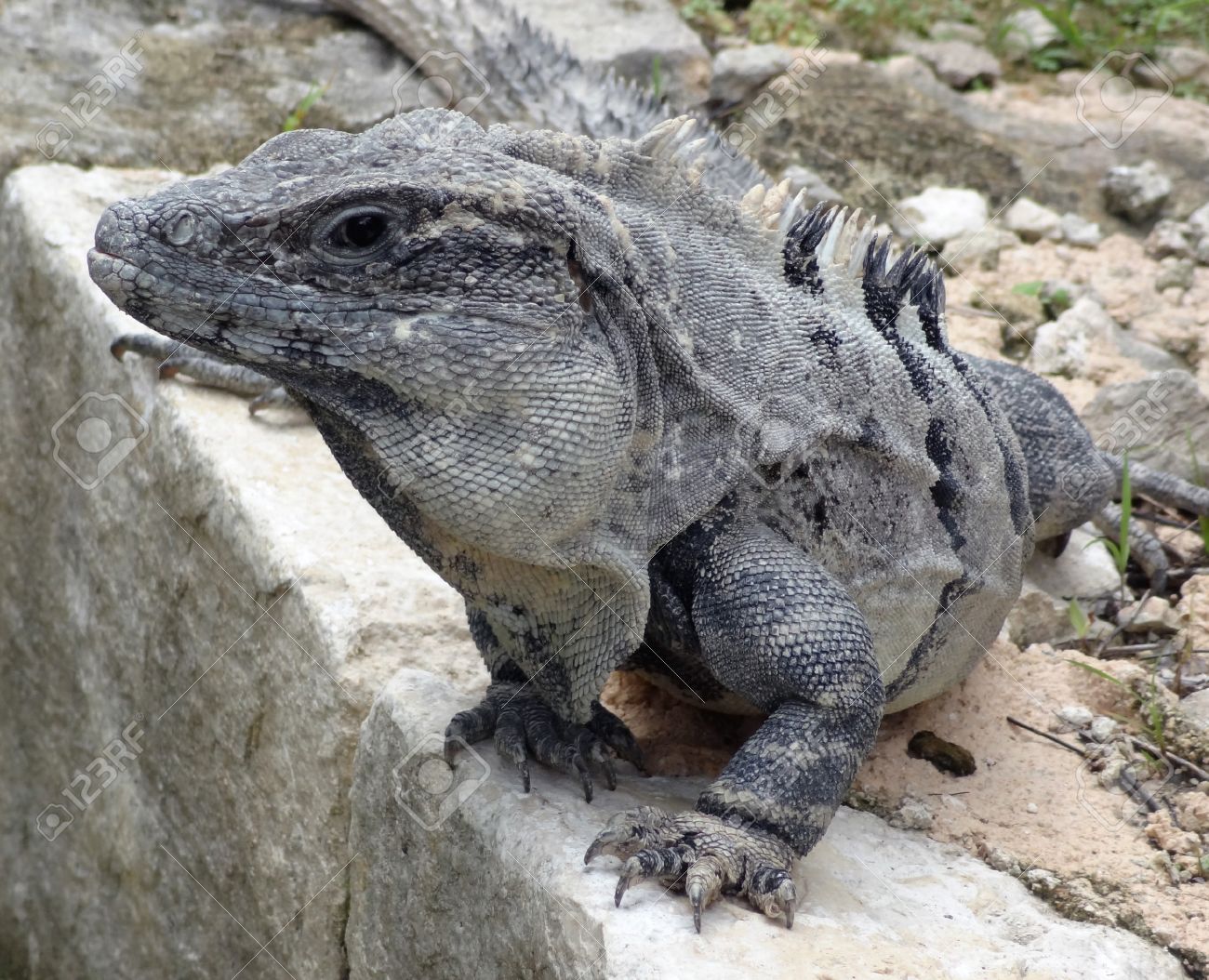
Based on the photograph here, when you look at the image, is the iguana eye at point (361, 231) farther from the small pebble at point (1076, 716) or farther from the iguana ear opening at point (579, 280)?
the small pebble at point (1076, 716)

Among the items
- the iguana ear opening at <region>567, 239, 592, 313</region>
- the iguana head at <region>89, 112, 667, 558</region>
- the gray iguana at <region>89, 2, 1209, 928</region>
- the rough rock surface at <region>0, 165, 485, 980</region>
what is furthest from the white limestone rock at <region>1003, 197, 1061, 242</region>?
the iguana head at <region>89, 112, 667, 558</region>

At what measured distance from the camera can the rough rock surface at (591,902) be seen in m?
3.07

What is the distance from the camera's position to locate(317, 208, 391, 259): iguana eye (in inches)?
119

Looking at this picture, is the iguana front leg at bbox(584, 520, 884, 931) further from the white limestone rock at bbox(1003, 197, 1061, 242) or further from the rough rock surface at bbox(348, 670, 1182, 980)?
the white limestone rock at bbox(1003, 197, 1061, 242)

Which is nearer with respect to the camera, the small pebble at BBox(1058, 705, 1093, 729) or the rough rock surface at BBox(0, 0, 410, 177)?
the small pebble at BBox(1058, 705, 1093, 729)

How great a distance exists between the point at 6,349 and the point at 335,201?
14.2 ft

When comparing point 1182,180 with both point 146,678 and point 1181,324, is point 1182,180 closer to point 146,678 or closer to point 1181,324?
point 1181,324

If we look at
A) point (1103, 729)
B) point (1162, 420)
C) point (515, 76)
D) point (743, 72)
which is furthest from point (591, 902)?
point (743, 72)

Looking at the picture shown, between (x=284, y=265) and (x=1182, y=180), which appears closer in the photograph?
(x=284, y=265)

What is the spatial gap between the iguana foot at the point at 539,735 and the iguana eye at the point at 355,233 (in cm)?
136

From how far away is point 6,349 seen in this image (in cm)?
672

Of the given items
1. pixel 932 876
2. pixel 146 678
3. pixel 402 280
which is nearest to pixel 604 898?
pixel 932 876

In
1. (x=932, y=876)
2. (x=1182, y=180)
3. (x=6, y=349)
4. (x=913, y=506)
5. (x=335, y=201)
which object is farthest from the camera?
(x=1182, y=180)

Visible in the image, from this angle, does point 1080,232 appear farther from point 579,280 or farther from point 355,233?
point 355,233
